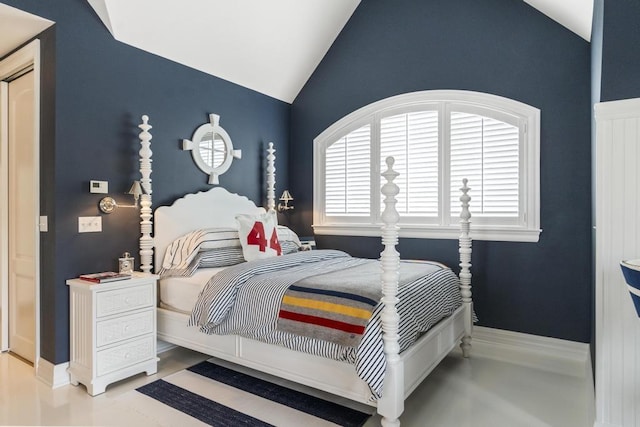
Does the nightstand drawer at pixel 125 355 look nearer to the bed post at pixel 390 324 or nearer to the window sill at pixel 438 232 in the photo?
the bed post at pixel 390 324

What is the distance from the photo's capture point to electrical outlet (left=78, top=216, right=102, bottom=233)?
284cm

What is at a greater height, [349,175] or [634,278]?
[349,175]

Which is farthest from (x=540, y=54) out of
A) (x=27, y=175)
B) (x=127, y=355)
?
(x=27, y=175)

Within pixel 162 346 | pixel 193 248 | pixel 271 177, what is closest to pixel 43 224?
pixel 193 248

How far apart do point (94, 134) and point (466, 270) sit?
3157 millimetres

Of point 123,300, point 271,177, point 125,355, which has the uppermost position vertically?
point 271,177

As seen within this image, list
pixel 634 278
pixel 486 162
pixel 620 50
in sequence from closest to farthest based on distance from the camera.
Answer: pixel 634 278, pixel 620 50, pixel 486 162

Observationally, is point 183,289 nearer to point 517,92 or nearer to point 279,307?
point 279,307

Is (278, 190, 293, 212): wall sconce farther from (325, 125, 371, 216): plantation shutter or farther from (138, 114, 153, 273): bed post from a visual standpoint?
(138, 114, 153, 273): bed post

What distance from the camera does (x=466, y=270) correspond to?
129 inches

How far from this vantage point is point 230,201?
394cm

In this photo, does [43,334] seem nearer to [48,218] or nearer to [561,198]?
[48,218]

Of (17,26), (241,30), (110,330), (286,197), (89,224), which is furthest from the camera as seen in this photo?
(286,197)

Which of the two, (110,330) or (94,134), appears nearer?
(110,330)
